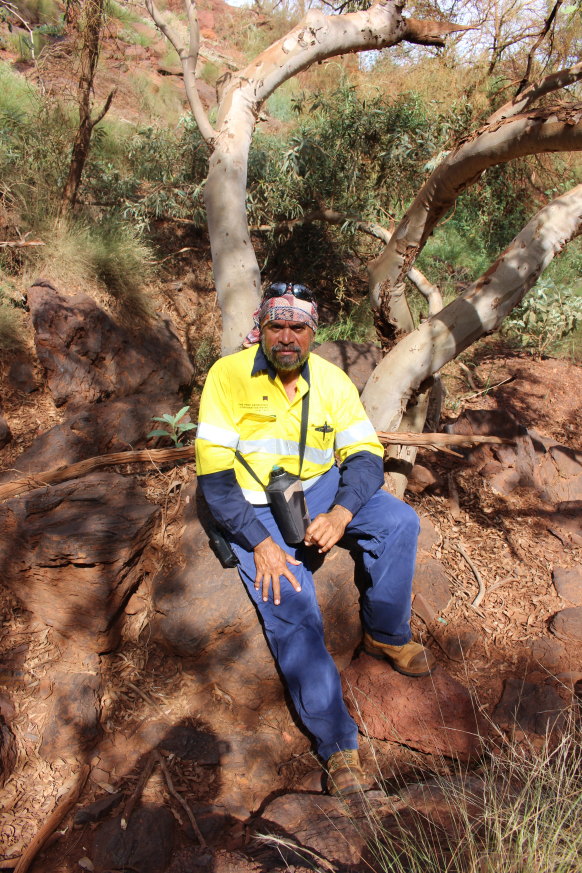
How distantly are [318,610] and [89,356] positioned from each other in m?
3.74

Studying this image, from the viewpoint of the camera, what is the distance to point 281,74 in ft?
13.6

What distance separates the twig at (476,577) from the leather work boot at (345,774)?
1349 mm

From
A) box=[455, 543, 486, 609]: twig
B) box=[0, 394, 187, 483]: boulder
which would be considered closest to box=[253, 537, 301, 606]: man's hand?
box=[455, 543, 486, 609]: twig

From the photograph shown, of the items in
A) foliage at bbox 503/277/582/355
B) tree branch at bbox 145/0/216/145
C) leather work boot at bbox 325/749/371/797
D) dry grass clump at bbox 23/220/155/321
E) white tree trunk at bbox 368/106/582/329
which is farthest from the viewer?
foliage at bbox 503/277/582/355

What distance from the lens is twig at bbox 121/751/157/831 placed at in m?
2.25

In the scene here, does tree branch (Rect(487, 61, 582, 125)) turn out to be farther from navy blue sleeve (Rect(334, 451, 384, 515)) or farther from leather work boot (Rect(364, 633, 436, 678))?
leather work boot (Rect(364, 633, 436, 678))

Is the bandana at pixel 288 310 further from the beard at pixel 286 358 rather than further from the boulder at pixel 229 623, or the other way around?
the boulder at pixel 229 623

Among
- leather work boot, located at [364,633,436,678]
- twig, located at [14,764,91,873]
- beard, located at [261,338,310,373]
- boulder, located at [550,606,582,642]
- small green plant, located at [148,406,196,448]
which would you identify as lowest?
twig, located at [14,764,91,873]

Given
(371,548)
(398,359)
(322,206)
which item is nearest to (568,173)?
(322,206)

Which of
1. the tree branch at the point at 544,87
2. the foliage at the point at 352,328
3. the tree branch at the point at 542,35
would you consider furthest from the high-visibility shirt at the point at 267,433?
the foliage at the point at 352,328

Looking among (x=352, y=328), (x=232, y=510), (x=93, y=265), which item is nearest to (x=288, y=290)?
(x=232, y=510)

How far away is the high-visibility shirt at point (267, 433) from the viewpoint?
2680 millimetres

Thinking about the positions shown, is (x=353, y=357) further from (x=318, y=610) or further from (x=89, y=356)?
(x=318, y=610)

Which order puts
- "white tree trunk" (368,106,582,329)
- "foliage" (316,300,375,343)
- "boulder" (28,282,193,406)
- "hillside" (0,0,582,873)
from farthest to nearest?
"foliage" (316,300,375,343)
"boulder" (28,282,193,406)
"white tree trunk" (368,106,582,329)
"hillside" (0,0,582,873)
